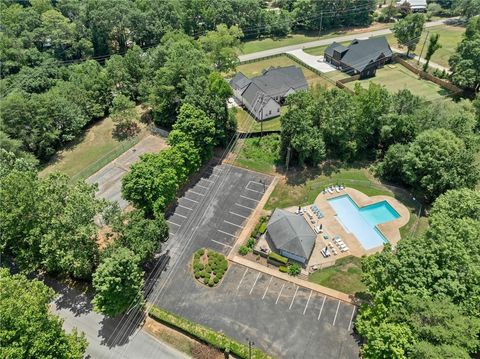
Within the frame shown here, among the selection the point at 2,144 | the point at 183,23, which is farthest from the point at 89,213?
the point at 183,23

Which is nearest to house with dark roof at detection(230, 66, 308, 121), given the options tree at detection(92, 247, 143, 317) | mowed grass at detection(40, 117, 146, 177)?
mowed grass at detection(40, 117, 146, 177)

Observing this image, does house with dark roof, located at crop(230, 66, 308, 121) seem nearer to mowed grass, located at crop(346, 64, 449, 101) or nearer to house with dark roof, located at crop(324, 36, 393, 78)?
mowed grass, located at crop(346, 64, 449, 101)

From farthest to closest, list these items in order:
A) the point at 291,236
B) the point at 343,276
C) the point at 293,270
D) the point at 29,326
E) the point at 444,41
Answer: the point at 444,41 → the point at 291,236 → the point at 293,270 → the point at 343,276 → the point at 29,326

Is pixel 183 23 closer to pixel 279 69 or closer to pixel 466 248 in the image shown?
pixel 279 69

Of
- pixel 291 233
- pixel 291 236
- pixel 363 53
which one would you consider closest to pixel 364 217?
pixel 291 233

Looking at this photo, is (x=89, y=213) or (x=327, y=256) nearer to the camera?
(x=89, y=213)

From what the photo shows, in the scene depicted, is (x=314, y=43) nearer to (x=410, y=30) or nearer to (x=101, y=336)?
(x=410, y=30)

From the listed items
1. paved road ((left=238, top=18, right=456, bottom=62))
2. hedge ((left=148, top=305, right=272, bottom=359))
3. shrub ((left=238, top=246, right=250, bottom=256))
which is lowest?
hedge ((left=148, top=305, right=272, bottom=359))
